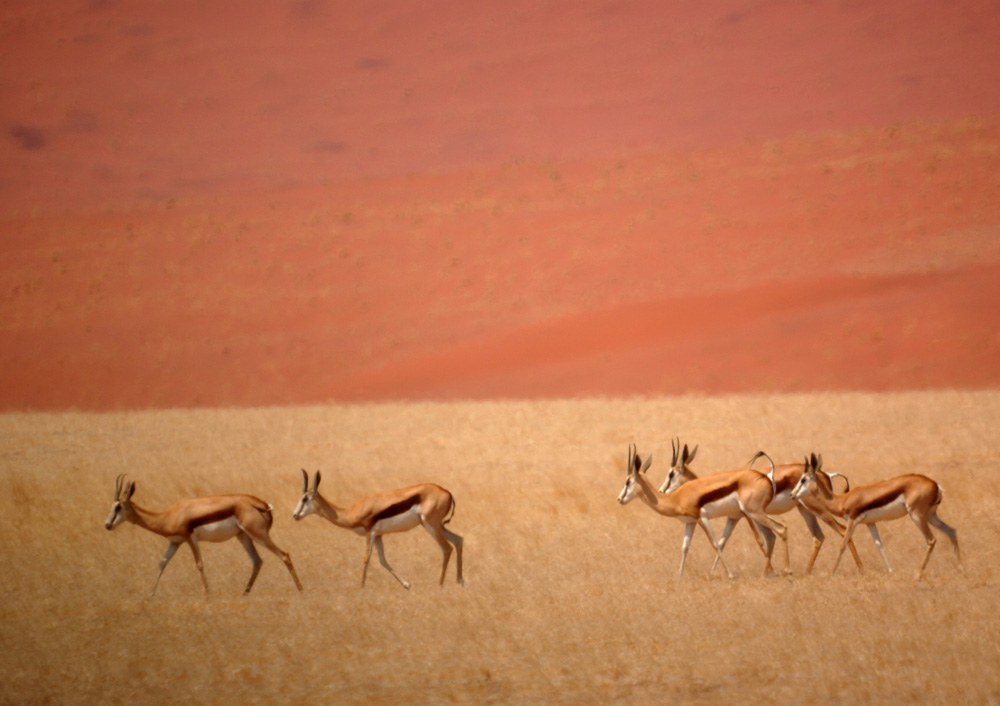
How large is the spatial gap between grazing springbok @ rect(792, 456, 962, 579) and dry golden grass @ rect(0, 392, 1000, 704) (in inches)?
16.5

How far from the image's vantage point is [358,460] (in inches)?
904

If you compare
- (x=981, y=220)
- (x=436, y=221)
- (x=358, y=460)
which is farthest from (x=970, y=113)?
(x=358, y=460)

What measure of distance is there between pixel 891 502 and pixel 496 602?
444cm

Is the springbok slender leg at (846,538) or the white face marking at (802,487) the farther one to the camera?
the white face marking at (802,487)

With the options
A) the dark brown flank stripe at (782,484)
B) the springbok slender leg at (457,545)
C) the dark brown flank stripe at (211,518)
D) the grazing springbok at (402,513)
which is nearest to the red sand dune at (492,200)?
the dark brown flank stripe at (782,484)

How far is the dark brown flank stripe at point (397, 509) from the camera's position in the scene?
12.0m

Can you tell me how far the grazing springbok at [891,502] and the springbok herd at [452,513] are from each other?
1 centimetres

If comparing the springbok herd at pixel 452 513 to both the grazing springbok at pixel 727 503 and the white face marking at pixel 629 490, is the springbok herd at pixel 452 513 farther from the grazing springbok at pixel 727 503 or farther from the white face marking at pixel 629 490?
the white face marking at pixel 629 490

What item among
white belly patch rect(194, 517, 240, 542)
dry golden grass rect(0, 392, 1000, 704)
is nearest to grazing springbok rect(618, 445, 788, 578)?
dry golden grass rect(0, 392, 1000, 704)

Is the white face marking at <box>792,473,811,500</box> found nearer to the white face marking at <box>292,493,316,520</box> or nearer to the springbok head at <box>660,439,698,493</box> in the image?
the springbok head at <box>660,439,698,493</box>

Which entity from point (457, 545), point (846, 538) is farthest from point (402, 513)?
point (846, 538)

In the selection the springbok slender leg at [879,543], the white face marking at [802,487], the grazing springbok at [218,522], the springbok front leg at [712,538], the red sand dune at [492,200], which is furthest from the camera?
the red sand dune at [492,200]

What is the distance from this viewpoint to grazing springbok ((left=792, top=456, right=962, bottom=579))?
1188 centimetres

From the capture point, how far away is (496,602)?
1110 cm
